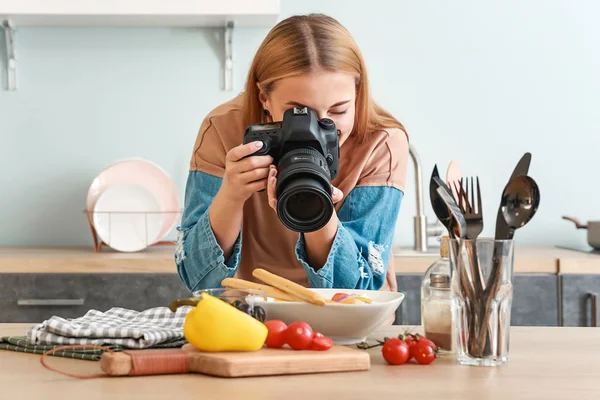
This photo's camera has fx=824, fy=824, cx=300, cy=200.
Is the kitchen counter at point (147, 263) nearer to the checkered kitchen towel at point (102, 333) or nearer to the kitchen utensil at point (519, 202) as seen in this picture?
the checkered kitchen towel at point (102, 333)

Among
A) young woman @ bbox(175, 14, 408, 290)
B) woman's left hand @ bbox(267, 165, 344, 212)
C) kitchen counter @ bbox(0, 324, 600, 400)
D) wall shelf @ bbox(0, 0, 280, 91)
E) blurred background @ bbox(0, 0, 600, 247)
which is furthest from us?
blurred background @ bbox(0, 0, 600, 247)

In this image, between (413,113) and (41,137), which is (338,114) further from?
(41,137)

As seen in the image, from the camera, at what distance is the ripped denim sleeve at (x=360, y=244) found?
1353mm

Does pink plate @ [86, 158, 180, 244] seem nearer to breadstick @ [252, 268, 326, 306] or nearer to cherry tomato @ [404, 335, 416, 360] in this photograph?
breadstick @ [252, 268, 326, 306]

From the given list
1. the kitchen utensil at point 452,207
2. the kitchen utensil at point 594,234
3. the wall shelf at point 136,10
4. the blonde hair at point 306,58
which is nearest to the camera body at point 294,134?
the blonde hair at point 306,58

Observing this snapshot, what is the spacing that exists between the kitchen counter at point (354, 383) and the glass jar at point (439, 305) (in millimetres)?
47

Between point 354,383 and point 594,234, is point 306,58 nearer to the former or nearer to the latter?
point 354,383

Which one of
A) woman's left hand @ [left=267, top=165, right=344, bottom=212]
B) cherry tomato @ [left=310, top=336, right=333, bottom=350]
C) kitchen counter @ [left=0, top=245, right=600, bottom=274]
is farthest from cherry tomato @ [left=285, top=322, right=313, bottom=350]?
kitchen counter @ [left=0, top=245, right=600, bottom=274]

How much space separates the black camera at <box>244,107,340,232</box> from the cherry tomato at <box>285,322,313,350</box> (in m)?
0.18

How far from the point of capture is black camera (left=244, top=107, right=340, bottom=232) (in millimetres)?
1031

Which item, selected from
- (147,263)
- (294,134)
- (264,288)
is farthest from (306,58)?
(147,263)

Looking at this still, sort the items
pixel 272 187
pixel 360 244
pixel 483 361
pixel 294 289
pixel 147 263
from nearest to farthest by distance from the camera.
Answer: pixel 483 361
pixel 294 289
pixel 272 187
pixel 360 244
pixel 147 263

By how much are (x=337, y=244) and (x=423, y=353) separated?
1.44ft

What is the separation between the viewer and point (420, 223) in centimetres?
245
